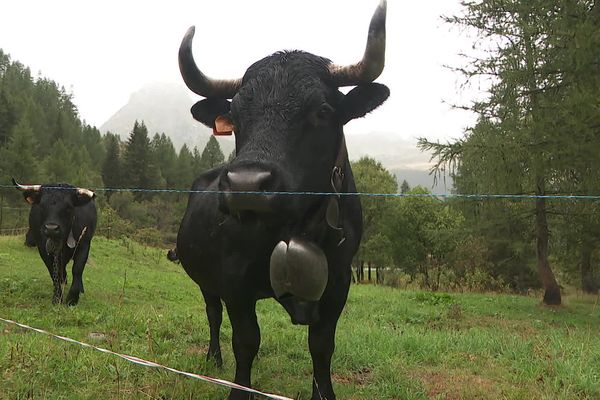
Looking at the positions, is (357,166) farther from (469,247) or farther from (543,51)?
(543,51)

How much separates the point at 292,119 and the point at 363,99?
0.64 m

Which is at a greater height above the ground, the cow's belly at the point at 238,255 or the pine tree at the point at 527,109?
the pine tree at the point at 527,109

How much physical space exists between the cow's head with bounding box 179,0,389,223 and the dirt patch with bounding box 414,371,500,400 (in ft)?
7.47

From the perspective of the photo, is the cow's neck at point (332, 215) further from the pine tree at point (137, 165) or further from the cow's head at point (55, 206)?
the pine tree at point (137, 165)

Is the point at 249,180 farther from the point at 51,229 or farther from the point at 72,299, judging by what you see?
the point at 72,299

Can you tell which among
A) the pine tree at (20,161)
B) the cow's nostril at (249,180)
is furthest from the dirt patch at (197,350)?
the pine tree at (20,161)

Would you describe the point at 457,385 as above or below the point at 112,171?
below

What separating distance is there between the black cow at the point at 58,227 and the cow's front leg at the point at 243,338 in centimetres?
532

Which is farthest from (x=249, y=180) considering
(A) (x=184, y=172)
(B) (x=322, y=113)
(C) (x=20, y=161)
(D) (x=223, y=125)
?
(A) (x=184, y=172)

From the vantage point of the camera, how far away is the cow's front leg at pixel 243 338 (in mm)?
3500

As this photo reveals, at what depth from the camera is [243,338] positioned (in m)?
3.50

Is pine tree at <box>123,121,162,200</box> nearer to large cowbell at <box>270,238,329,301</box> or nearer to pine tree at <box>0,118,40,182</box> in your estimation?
pine tree at <box>0,118,40,182</box>

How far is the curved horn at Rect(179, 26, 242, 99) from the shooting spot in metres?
3.49

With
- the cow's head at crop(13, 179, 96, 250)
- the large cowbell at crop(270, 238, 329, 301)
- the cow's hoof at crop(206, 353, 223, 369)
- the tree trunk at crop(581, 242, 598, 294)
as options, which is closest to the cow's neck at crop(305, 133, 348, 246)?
the large cowbell at crop(270, 238, 329, 301)
